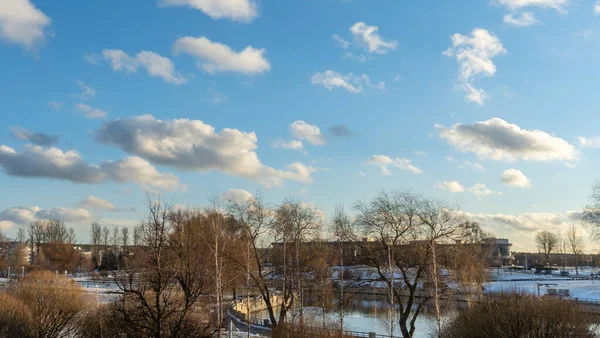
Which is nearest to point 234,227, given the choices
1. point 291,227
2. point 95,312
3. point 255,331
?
point 291,227

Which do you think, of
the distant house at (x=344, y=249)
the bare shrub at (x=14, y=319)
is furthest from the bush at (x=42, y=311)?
Result: the distant house at (x=344, y=249)

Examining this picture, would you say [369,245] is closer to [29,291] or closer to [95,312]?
[95,312]

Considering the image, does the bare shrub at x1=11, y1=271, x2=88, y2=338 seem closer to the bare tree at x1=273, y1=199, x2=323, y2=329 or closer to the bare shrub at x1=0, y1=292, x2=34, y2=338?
the bare shrub at x1=0, y1=292, x2=34, y2=338

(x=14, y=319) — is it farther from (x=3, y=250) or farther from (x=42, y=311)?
(x=3, y=250)

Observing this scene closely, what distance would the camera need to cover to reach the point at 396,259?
3666cm

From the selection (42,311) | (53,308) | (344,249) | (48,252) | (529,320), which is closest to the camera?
(529,320)

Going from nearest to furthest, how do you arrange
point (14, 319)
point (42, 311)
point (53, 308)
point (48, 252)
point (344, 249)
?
1. point (14, 319)
2. point (42, 311)
3. point (53, 308)
4. point (344, 249)
5. point (48, 252)

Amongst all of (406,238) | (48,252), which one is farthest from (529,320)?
(48,252)

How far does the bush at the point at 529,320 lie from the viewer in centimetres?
2042

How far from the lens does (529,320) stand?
20609 millimetres

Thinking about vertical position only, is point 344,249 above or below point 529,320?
above

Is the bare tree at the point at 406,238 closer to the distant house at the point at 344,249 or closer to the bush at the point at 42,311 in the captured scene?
the distant house at the point at 344,249

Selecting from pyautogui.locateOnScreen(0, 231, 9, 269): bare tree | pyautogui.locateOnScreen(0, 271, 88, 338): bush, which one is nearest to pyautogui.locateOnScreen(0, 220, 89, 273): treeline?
pyautogui.locateOnScreen(0, 231, 9, 269): bare tree

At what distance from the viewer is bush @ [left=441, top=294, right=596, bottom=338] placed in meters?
20.4
